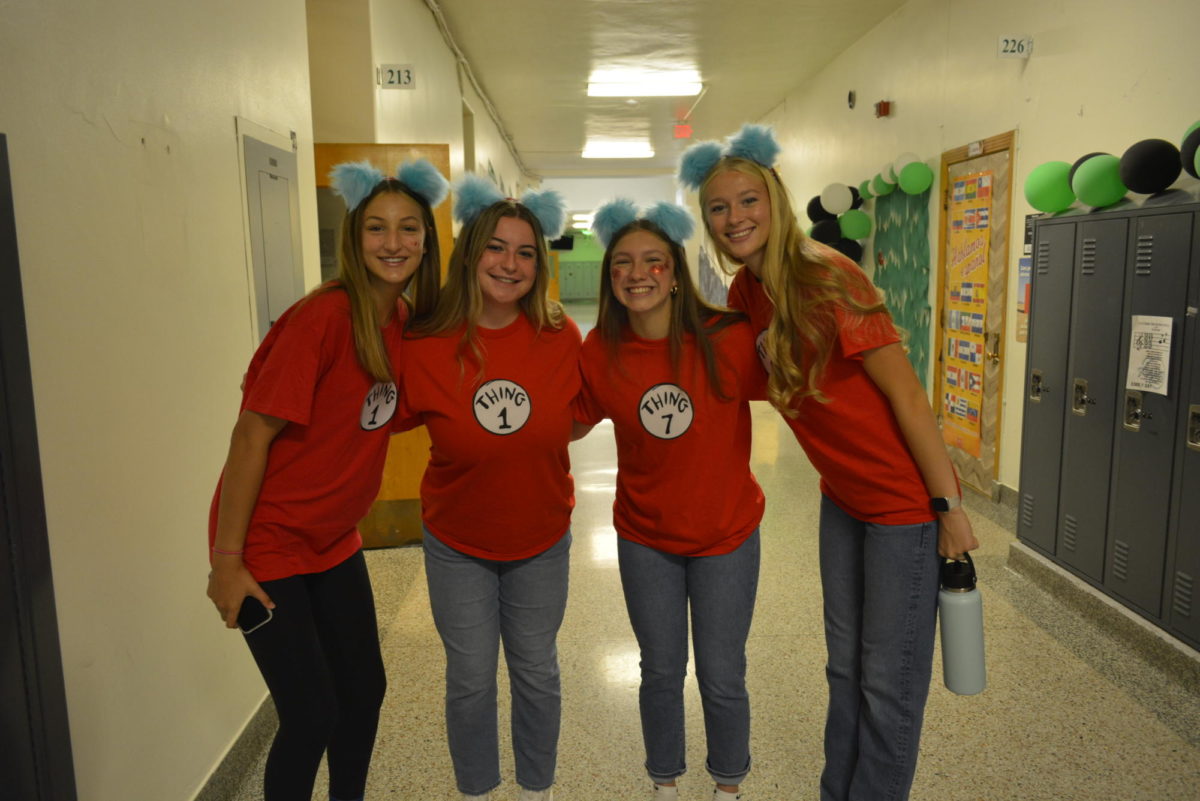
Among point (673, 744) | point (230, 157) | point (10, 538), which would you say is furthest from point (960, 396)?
point (10, 538)

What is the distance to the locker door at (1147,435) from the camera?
286 centimetres

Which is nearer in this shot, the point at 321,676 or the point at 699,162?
the point at 321,676

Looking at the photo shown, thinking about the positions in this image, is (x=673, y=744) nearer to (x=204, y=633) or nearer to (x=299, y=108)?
(x=204, y=633)

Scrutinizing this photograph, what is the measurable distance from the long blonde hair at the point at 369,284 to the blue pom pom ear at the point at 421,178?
0.02 metres

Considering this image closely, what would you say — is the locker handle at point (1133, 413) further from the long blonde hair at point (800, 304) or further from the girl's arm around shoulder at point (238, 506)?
the girl's arm around shoulder at point (238, 506)

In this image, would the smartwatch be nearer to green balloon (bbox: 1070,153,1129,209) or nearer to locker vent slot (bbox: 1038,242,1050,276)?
green balloon (bbox: 1070,153,1129,209)

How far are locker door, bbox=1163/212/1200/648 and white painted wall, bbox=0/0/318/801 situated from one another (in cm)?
312

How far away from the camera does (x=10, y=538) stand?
4.43 feet

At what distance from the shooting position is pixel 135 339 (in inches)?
69.2

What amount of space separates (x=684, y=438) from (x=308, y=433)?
31.6 inches

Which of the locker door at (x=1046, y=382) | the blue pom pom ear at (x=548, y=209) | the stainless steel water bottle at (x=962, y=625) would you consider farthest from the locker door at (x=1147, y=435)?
the blue pom pom ear at (x=548, y=209)

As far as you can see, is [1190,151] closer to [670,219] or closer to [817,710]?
[670,219]

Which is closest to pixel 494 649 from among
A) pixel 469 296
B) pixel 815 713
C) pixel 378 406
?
pixel 378 406

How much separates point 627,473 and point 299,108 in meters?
1.90
